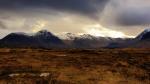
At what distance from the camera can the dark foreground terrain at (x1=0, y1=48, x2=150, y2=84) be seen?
41.2 meters

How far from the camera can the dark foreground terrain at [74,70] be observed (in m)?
41.2

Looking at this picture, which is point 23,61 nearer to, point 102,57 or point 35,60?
point 35,60

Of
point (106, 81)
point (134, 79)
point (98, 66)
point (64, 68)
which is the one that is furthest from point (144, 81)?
point (64, 68)

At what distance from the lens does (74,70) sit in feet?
153

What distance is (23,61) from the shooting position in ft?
175

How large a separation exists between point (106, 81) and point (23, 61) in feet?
56.2

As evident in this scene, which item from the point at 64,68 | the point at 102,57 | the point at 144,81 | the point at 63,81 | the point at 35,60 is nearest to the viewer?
the point at 63,81

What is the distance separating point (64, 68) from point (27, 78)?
26.8 feet

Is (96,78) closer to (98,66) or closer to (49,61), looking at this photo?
(98,66)

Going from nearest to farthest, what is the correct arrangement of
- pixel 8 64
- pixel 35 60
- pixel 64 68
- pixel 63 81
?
pixel 63 81 < pixel 64 68 < pixel 8 64 < pixel 35 60

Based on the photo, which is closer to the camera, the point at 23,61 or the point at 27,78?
the point at 27,78

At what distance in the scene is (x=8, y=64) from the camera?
51.0 metres

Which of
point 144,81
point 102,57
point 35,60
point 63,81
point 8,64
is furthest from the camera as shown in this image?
point 102,57

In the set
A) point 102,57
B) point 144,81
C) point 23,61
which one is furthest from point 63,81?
point 102,57
